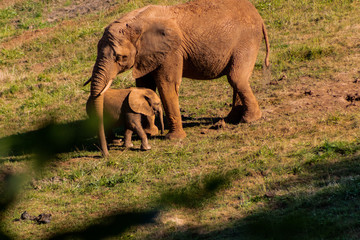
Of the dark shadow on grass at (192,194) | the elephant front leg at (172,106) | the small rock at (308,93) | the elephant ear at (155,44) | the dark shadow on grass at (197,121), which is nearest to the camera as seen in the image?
the dark shadow on grass at (192,194)

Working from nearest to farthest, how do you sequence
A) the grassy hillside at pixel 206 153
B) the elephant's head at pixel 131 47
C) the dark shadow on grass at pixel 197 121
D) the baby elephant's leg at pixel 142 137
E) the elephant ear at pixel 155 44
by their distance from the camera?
the grassy hillside at pixel 206 153 < the elephant's head at pixel 131 47 < the baby elephant's leg at pixel 142 137 < the elephant ear at pixel 155 44 < the dark shadow on grass at pixel 197 121

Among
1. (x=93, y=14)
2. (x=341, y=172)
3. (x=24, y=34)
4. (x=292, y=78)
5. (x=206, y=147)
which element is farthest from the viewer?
(x=93, y=14)

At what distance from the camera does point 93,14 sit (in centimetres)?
1961

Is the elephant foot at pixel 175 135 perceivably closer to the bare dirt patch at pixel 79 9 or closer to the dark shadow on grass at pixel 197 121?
the dark shadow on grass at pixel 197 121

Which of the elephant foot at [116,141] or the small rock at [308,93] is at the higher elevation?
the small rock at [308,93]

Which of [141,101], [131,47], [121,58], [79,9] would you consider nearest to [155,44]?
[131,47]

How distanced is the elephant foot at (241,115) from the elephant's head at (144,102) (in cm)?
157

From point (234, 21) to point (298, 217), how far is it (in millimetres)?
8079

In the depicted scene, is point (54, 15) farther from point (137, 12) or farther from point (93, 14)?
point (137, 12)

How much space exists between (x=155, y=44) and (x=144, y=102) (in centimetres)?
101

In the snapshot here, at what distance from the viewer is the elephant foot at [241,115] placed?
9625mm

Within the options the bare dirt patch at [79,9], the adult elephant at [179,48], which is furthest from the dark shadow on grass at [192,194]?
the bare dirt patch at [79,9]

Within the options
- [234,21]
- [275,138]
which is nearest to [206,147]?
[275,138]

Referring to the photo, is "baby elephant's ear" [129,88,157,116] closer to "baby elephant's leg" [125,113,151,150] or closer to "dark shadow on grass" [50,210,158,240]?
"baby elephant's leg" [125,113,151,150]
